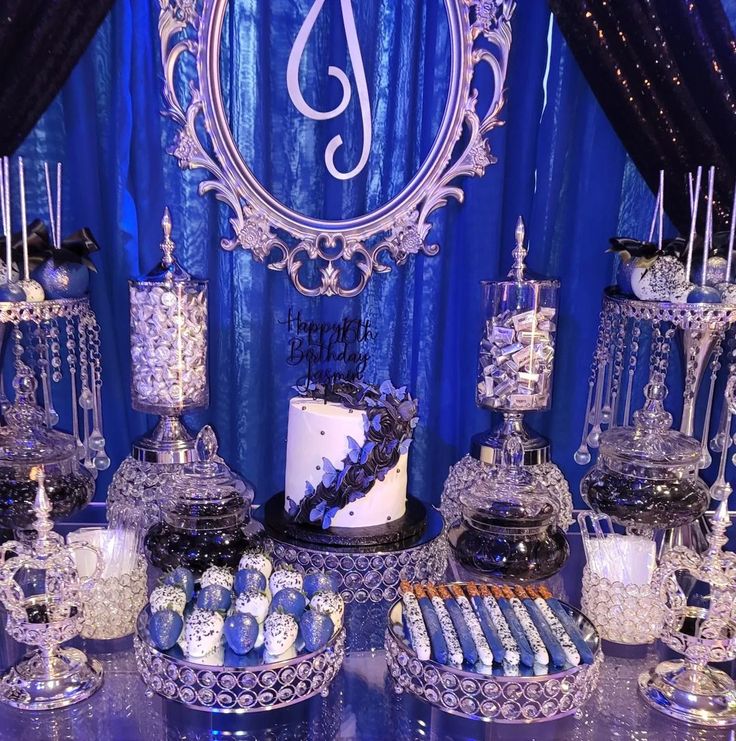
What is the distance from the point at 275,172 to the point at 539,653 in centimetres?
103

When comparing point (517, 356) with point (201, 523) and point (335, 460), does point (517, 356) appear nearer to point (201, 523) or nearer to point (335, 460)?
point (335, 460)

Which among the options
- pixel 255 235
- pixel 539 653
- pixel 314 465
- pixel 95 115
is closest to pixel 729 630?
pixel 539 653

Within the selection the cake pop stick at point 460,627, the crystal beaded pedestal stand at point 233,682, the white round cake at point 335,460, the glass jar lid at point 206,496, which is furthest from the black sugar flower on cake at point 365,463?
the crystal beaded pedestal stand at point 233,682

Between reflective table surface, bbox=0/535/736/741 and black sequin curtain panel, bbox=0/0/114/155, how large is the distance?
1001 mm

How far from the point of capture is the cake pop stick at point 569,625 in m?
1.03

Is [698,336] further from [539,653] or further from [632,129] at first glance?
[539,653]

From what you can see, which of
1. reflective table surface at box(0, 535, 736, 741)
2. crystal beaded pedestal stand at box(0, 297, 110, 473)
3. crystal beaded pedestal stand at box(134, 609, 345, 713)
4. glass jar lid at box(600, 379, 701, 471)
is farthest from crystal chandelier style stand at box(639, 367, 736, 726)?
crystal beaded pedestal stand at box(0, 297, 110, 473)

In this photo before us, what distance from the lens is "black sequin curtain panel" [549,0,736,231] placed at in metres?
1.35

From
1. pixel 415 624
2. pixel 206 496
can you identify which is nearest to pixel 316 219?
pixel 206 496

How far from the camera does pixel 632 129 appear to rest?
1.44 meters

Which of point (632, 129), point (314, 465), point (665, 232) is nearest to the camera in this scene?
point (314, 465)

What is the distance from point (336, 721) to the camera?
3.41 ft

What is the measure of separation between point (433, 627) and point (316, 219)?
849mm

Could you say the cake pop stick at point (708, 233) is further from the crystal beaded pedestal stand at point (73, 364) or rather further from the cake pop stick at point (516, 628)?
the crystal beaded pedestal stand at point (73, 364)
